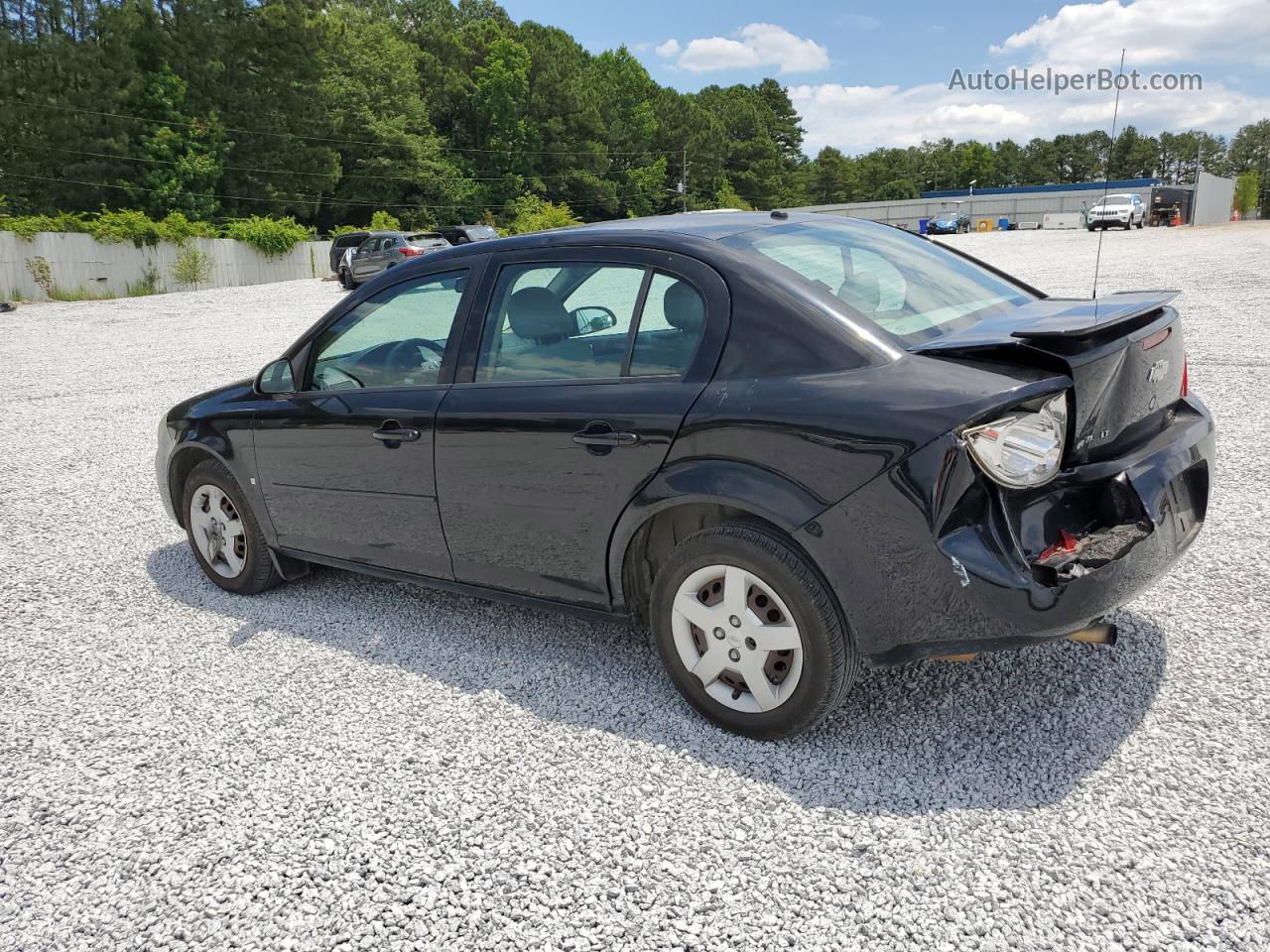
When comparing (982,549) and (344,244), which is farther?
(344,244)

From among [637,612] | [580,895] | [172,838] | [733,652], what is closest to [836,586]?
[733,652]

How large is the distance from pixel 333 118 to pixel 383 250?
142 ft

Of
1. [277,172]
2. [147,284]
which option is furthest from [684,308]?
[277,172]

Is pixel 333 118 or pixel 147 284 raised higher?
pixel 333 118

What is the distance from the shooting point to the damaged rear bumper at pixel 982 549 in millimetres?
2592

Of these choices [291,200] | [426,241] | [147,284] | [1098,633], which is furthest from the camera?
[291,200]

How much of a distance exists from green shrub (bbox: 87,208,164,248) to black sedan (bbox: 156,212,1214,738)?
32.2 m

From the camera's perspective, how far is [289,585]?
493 cm

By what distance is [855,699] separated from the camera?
3.35m

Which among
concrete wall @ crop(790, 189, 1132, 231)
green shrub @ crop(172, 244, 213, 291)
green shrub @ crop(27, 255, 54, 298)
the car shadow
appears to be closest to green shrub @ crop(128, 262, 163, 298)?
green shrub @ crop(172, 244, 213, 291)

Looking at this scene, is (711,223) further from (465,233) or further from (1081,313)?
(465,233)

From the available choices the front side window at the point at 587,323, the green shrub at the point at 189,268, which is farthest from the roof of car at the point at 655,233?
the green shrub at the point at 189,268

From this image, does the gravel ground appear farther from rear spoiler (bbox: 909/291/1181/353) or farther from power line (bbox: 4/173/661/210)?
power line (bbox: 4/173/661/210)

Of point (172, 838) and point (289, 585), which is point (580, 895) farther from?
point (289, 585)
